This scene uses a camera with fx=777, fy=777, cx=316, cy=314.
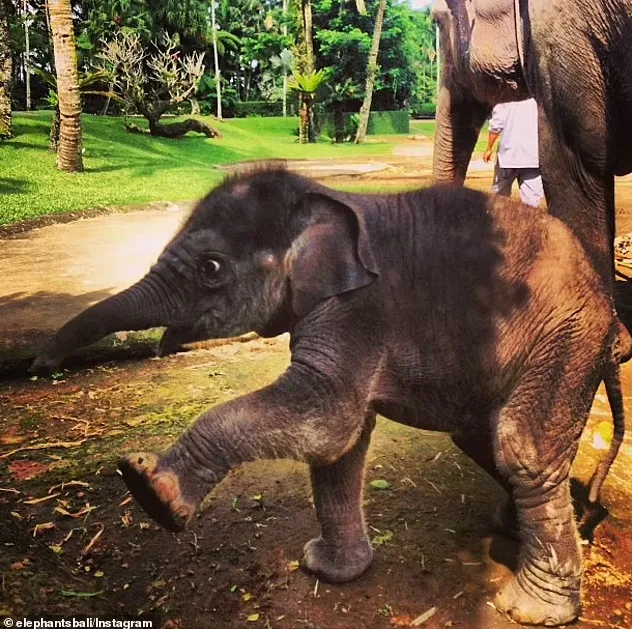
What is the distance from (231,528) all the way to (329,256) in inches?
55.5

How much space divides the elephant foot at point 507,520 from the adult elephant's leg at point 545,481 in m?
0.42

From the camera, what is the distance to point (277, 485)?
3.58 m

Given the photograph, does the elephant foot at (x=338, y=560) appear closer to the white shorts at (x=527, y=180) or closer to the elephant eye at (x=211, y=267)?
the elephant eye at (x=211, y=267)

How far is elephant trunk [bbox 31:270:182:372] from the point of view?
7.34 feet

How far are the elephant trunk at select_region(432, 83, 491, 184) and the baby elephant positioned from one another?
8.47 feet

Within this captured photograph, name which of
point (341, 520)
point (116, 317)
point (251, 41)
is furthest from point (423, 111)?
point (116, 317)

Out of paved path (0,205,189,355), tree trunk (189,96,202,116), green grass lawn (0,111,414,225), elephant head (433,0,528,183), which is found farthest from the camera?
tree trunk (189,96,202,116)

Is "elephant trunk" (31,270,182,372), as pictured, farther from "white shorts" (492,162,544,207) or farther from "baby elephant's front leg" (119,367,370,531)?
"white shorts" (492,162,544,207)

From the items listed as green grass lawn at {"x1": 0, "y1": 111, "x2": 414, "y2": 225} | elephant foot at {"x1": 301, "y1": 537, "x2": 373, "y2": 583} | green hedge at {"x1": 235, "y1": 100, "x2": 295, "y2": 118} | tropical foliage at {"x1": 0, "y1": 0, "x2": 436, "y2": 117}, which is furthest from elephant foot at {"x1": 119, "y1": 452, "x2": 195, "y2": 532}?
green hedge at {"x1": 235, "y1": 100, "x2": 295, "y2": 118}

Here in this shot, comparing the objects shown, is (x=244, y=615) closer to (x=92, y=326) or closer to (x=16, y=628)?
(x=16, y=628)

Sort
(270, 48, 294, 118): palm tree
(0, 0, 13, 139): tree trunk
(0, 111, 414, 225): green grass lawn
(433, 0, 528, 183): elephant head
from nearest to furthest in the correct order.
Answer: (433, 0, 528, 183): elephant head < (0, 111, 414, 225): green grass lawn < (0, 0, 13, 139): tree trunk < (270, 48, 294, 118): palm tree

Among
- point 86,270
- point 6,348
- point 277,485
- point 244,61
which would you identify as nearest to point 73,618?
point 277,485

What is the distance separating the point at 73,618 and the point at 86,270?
598 centimetres

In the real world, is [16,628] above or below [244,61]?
below
